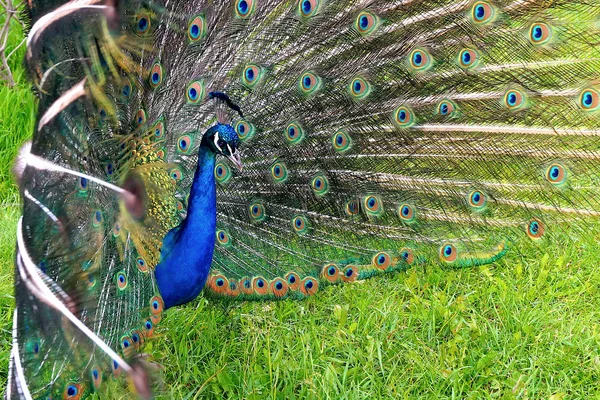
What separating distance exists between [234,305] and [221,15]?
3.46 feet

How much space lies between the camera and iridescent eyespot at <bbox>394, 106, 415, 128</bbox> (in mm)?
2559

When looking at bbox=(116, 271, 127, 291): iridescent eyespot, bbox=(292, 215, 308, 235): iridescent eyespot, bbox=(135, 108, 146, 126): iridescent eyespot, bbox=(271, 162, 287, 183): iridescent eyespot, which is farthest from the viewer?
bbox=(292, 215, 308, 235): iridescent eyespot

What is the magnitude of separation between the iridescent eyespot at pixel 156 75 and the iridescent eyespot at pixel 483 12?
1.01 m

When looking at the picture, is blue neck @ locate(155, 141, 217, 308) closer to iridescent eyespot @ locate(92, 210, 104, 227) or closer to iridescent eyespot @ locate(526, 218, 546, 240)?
iridescent eyespot @ locate(92, 210, 104, 227)

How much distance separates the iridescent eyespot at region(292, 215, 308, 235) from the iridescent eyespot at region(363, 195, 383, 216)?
8.8 inches

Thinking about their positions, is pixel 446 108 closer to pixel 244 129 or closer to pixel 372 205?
pixel 372 205

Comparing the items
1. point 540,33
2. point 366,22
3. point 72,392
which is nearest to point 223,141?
point 366,22

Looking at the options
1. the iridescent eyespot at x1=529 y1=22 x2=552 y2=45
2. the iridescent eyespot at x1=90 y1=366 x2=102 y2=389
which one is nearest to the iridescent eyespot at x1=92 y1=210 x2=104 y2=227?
the iridescent eyespot at x1=90 y1=366 x2=102 y2=389

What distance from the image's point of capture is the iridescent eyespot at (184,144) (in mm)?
2453

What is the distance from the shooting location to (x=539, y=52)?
2.43 meters

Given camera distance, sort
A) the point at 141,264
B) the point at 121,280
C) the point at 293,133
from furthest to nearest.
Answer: the point at 293,133
the point at 141,264
the point at 121,280

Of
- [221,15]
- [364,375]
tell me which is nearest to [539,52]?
[221,15]

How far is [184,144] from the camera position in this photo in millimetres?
2463

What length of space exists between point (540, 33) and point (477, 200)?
604 mm
